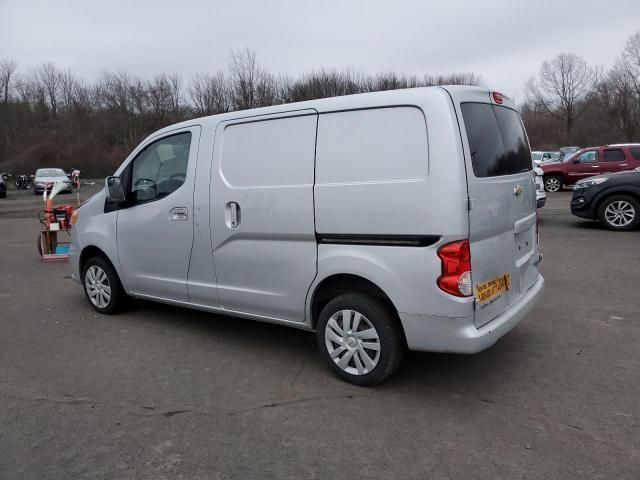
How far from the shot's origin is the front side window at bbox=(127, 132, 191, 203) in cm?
463

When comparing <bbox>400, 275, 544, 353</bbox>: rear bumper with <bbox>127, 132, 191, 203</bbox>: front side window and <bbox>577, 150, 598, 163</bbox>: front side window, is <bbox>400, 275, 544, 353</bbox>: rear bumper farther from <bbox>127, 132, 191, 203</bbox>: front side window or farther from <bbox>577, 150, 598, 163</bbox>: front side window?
<bbox>577, 150, 598, 163</bbox>: front side window

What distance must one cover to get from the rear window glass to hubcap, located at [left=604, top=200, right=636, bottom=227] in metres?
7.39

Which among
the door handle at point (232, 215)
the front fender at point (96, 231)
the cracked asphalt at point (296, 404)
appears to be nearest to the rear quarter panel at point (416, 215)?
the cracked asphalt at point (296, 404)

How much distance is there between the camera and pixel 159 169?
4.88 m

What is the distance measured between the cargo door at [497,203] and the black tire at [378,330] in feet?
1.86

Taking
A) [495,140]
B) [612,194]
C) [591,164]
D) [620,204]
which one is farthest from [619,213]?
[495,140]

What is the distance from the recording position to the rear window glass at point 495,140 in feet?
10.9

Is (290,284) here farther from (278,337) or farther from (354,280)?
(278,337)

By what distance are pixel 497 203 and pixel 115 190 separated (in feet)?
12.2

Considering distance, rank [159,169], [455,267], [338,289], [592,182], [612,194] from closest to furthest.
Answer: [455,267], [338,289], [159,169], [612,194], [592,182]

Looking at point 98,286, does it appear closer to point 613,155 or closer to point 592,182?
point 592,182

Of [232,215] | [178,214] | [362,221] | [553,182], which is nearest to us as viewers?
[362,221]

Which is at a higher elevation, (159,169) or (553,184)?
(159,169)

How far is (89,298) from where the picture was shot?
5750 mm
